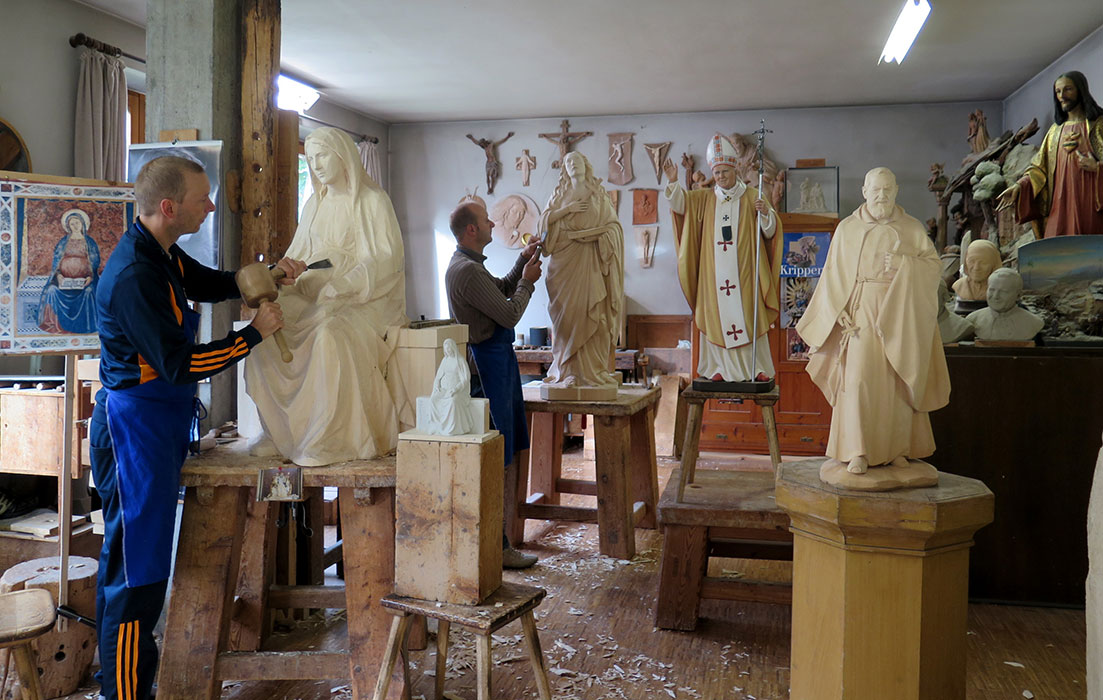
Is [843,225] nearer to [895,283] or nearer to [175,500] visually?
[895,283]

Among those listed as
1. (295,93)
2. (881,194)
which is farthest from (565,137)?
(881,194)

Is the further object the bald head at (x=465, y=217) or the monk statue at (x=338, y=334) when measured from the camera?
the bald head at (x=465, y=217)

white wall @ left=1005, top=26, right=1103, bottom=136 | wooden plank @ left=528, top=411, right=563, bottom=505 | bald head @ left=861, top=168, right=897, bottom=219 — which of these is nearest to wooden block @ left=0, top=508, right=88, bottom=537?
wooden plank @ left=528, top=411, right=563, bottom=505

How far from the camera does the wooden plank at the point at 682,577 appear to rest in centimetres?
374

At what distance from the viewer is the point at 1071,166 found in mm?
5980

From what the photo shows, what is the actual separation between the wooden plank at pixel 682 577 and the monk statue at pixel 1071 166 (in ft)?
13.9

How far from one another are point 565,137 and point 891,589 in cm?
775

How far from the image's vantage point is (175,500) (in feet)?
8.76

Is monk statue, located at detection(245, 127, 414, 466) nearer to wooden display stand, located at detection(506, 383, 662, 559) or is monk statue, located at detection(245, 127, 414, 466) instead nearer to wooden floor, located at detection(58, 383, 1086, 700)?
wooden floor, located at detection(58, 383, 1086, 700)

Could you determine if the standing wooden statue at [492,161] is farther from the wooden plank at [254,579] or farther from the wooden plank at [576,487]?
the wooden plank at [254,579]

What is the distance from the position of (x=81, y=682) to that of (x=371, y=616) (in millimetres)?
1292

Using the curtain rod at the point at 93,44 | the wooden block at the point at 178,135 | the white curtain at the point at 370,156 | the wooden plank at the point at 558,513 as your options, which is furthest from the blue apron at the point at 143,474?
the white curtain at the point at 370,156

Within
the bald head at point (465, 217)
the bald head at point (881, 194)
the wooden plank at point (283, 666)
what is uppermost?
the bald head at point (465, 217)

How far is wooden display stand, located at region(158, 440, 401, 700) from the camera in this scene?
2840 mm
